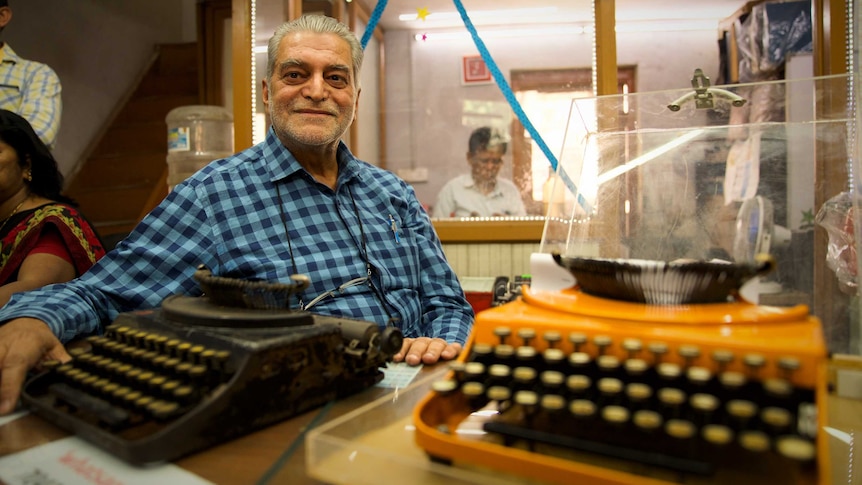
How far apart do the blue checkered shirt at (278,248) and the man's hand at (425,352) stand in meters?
0.32

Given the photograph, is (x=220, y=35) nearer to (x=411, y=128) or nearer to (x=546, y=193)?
(x=411, y=128)

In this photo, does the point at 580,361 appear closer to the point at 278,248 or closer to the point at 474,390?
the point at 474,390

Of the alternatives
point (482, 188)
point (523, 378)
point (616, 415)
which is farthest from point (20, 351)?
point (482, 188)

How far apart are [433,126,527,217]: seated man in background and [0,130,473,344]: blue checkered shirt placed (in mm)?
1738

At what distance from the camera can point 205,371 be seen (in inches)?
27.8

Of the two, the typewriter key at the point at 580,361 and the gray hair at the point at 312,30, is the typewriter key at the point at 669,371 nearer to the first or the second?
the typewriter key at the point at 580,361

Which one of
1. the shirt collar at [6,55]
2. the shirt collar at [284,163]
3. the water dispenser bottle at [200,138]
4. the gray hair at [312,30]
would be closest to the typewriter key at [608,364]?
the shirt collar at [284,163]

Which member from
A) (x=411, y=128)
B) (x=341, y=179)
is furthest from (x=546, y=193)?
(x=341, y=179)

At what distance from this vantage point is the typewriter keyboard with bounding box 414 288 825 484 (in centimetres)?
55

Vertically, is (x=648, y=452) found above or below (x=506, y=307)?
below

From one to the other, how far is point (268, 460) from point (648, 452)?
1.50 feet

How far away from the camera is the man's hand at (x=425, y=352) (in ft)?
3.47

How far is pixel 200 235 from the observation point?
1.37 metres

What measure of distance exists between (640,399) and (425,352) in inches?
21.8
